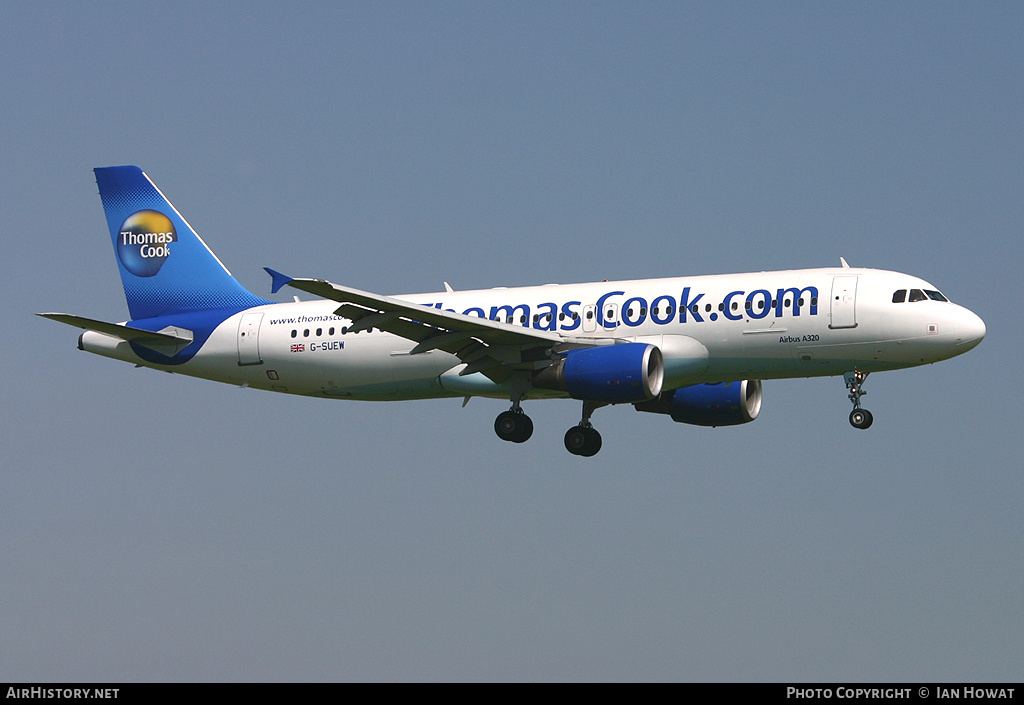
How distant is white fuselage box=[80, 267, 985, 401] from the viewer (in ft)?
118

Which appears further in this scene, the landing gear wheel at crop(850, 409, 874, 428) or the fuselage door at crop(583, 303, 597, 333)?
the fuselage door at crop(583, 303, 597, 333)

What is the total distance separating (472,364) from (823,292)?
9.39 meters

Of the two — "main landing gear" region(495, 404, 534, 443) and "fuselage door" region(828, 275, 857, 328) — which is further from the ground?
"fuselage door" region(828, 275, 857, 328)

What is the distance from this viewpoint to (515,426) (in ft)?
131

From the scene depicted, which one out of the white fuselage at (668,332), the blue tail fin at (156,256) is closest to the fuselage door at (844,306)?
the white fuselage at (668,332)

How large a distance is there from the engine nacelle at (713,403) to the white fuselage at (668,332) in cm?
389

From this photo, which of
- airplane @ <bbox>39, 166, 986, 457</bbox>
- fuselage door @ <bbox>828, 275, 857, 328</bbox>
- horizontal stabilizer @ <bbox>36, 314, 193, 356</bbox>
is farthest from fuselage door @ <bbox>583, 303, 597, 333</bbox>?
horizontal stabilizer @ <bbox>36, 314, 193, 356</bbox>

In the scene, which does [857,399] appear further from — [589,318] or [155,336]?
[155,336]

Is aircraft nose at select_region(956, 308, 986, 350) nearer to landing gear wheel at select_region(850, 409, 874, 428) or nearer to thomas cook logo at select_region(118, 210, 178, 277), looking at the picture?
landing gear wheel at select_region(850, 409, 874, 428)

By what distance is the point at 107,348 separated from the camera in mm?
43219

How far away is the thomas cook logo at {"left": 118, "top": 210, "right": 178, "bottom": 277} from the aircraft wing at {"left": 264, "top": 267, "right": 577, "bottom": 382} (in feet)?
33.8

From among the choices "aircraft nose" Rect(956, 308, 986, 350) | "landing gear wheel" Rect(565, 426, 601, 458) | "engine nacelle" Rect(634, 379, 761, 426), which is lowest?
"landing gear wheel" Rect(565, 426, 601, 458)

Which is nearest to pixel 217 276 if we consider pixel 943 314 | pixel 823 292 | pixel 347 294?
pixel 347 294
